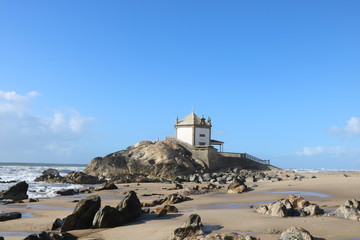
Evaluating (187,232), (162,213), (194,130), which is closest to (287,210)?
(187,232)

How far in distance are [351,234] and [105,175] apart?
122 ft

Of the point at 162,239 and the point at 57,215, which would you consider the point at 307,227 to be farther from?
the point at 57,215

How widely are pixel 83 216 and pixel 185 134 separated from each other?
4265 centimetres

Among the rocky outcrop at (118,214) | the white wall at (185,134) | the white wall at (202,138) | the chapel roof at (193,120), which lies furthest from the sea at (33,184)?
the white wall at (202,138)

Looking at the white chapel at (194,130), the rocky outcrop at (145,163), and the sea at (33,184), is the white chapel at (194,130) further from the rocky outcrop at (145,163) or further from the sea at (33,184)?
the sea at (33,184)

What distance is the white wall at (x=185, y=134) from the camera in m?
50.5

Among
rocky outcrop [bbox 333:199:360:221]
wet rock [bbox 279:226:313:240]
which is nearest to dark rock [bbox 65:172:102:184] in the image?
rocky outcrop [bbox 333:199:360:221]

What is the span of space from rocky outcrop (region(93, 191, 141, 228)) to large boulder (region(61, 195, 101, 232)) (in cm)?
29

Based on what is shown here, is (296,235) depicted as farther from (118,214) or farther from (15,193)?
(15,193)

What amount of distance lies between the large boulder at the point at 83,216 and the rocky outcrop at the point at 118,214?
293 mm

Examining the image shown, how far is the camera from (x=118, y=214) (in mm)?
8742

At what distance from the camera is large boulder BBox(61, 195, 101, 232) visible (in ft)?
27.5

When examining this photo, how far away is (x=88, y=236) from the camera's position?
7590 millimetres

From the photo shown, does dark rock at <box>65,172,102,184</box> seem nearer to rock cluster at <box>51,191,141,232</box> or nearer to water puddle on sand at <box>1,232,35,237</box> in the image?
rock cluster at <box>51,191,141,232</box>
